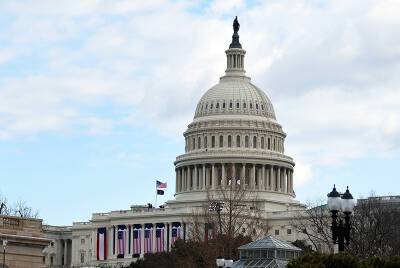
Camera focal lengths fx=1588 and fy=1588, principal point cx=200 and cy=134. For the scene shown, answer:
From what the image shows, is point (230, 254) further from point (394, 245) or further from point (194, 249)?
point (194, 249)

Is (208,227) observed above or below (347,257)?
above

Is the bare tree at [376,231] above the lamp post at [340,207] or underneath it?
above

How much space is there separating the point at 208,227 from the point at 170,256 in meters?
24.9

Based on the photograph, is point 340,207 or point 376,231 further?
point 376,231

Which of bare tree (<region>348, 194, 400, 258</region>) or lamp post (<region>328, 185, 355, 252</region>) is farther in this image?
bare tree (<region>348, 194, 400, 258</region>)

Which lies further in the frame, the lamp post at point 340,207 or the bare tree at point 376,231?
the bare tree at point 376,231

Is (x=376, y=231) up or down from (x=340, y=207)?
up

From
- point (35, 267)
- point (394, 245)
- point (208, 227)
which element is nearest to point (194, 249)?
point (208, 227)

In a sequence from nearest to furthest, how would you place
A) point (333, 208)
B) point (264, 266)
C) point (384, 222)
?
point (333, 208) → point (264, 266) → point (384, 222)

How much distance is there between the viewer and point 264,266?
8231cm

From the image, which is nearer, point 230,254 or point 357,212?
point 230,254

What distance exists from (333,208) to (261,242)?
30.7 meters

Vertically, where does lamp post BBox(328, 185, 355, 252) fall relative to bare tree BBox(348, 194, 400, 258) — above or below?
below

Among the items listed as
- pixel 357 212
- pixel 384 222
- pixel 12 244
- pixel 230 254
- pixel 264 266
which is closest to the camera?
pixel 12 244
